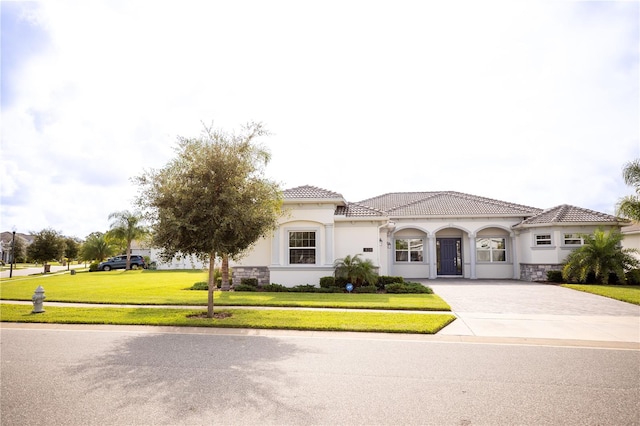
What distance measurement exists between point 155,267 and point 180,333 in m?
36.8

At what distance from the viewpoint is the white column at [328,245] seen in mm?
17516

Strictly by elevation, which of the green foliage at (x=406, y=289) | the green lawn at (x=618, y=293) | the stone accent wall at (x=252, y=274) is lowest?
the green lawn at (x=618, y=293)

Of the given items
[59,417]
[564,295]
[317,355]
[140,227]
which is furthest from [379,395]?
[140,227]

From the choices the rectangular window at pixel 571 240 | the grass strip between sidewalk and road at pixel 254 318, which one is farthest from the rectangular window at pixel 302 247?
the rectangular window at pixel 571 240

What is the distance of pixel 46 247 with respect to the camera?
36.9 meters

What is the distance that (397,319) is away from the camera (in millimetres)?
9766

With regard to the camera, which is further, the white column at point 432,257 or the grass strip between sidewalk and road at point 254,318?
the white column at point 432,257

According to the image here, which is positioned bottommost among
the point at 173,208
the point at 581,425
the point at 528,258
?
the point at 581,425

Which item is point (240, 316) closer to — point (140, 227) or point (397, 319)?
point (397, 319)

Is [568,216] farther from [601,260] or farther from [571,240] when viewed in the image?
[601,260]

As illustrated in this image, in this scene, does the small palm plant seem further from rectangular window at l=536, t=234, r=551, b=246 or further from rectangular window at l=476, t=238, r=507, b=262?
rectangular window at l=536, t=234, r=551, b=246

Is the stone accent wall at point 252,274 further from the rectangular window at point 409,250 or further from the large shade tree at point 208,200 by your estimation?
the rectangular window at point 409,250

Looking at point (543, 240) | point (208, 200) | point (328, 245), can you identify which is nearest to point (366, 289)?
point (328, 245)

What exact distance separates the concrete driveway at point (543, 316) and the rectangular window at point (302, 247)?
20.3ft
